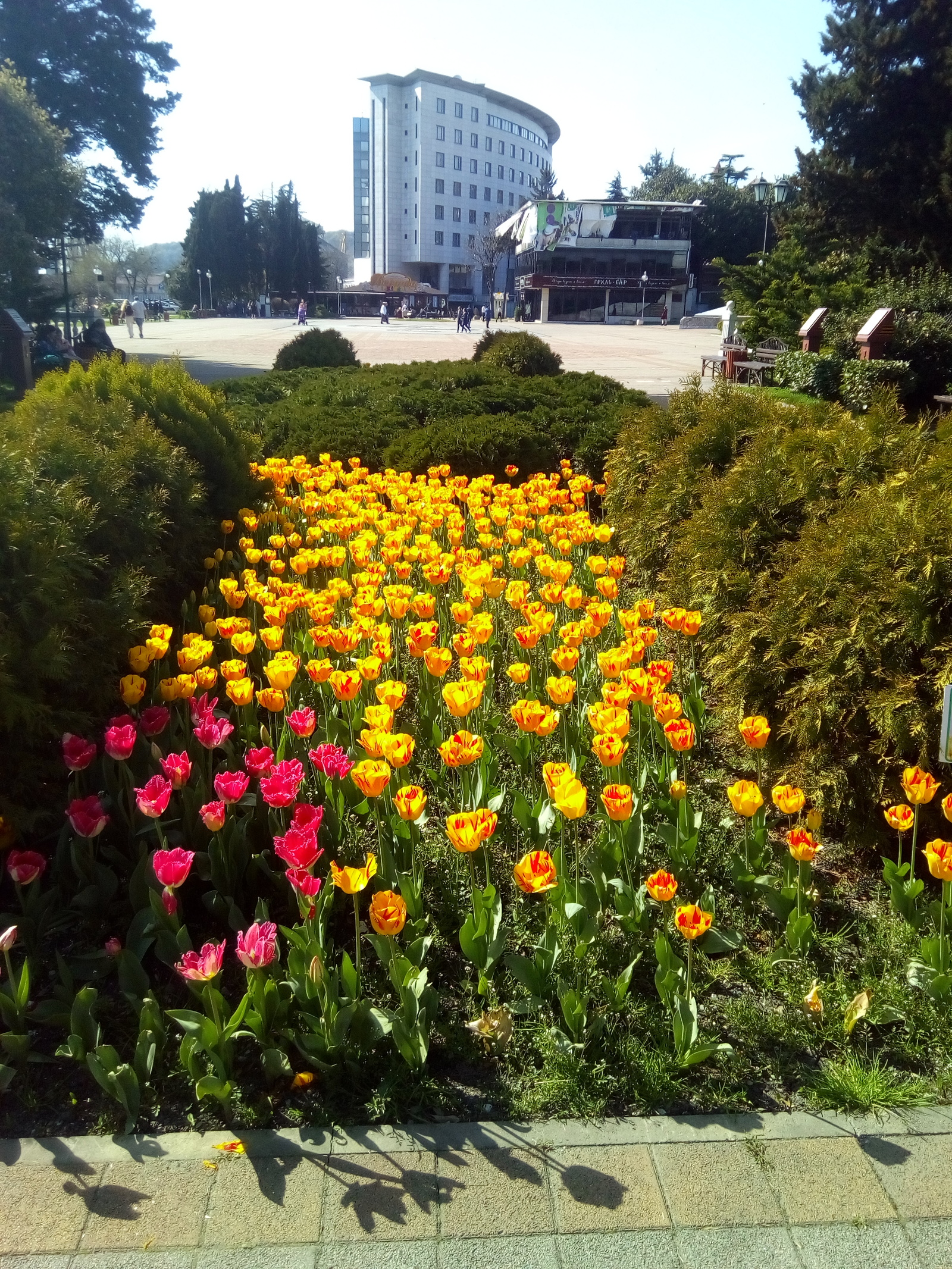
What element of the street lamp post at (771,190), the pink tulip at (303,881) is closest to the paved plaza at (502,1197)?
the pink tulip at (303,881)

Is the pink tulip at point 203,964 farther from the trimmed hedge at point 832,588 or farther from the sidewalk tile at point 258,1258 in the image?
the trimmed hedge at point 832,588

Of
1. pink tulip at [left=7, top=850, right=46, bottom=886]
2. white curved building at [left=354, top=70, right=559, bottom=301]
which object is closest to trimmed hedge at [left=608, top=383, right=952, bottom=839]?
pink tulip at [left=7, top=850, right=46, bottom=886]

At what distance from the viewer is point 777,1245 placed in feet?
6.49

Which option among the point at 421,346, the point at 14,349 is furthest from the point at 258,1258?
the point at 421,346

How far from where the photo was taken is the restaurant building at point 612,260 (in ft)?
229

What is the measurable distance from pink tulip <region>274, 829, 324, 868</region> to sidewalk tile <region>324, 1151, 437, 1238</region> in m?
0.68

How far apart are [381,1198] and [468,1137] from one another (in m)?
0.26

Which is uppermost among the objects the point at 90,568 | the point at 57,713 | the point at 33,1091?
the point at 90,568

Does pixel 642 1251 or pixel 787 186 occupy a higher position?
pixel 787 186

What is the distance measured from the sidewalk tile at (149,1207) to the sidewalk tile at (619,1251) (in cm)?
78

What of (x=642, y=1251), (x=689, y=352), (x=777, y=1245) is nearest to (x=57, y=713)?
(x=642, y=1251)

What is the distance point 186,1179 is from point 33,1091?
56 centimetres

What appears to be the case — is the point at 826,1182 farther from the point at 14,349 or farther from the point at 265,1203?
the point at 14,349

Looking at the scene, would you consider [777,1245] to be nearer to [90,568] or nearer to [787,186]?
[90,568]
